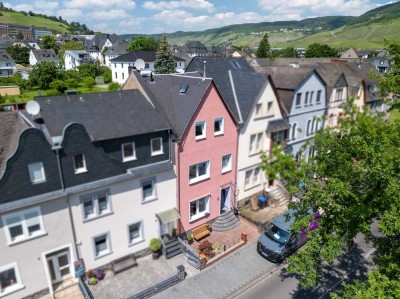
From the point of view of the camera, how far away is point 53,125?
65.1 ft

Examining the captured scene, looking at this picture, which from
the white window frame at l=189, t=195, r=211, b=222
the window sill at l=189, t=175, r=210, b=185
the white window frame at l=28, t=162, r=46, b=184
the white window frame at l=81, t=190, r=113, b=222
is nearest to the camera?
the white window frame at l=28, t=162, r=46, b=184

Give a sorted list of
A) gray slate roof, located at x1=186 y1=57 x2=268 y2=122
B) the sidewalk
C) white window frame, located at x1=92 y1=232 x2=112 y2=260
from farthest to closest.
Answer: gray slate roof, located at x1=186 y1=57 x2=268 y2=122, white window frame, located at x1=92 y1=232 x2=112 y2=260, the sidewalk

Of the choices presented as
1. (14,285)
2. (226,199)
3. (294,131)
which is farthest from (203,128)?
(14,285)

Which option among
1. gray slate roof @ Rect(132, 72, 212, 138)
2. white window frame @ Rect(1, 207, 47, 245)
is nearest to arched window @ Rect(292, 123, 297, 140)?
gray slate roof @ Rect(132, 72, 212, 138)

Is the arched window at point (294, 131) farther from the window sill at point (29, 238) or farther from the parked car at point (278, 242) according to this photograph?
the window sill at point (29, 238)

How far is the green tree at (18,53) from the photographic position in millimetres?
150375

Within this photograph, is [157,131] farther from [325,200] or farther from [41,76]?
[41,76]

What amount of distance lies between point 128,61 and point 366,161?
96.2m

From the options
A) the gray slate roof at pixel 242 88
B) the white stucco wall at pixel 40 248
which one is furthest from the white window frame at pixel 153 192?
the gray slate roof at pixel 242 88

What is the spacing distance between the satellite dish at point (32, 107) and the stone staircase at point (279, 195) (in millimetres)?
25193

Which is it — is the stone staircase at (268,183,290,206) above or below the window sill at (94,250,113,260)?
below

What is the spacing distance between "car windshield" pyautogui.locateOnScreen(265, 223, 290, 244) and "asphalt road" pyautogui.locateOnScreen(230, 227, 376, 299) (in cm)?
206

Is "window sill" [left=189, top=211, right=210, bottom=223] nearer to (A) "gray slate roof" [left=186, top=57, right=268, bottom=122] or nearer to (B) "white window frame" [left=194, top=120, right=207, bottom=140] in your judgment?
(B) "white window frame" [left=194, top=120, right=207, bottom=140]

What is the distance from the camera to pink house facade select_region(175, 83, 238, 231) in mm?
25375
